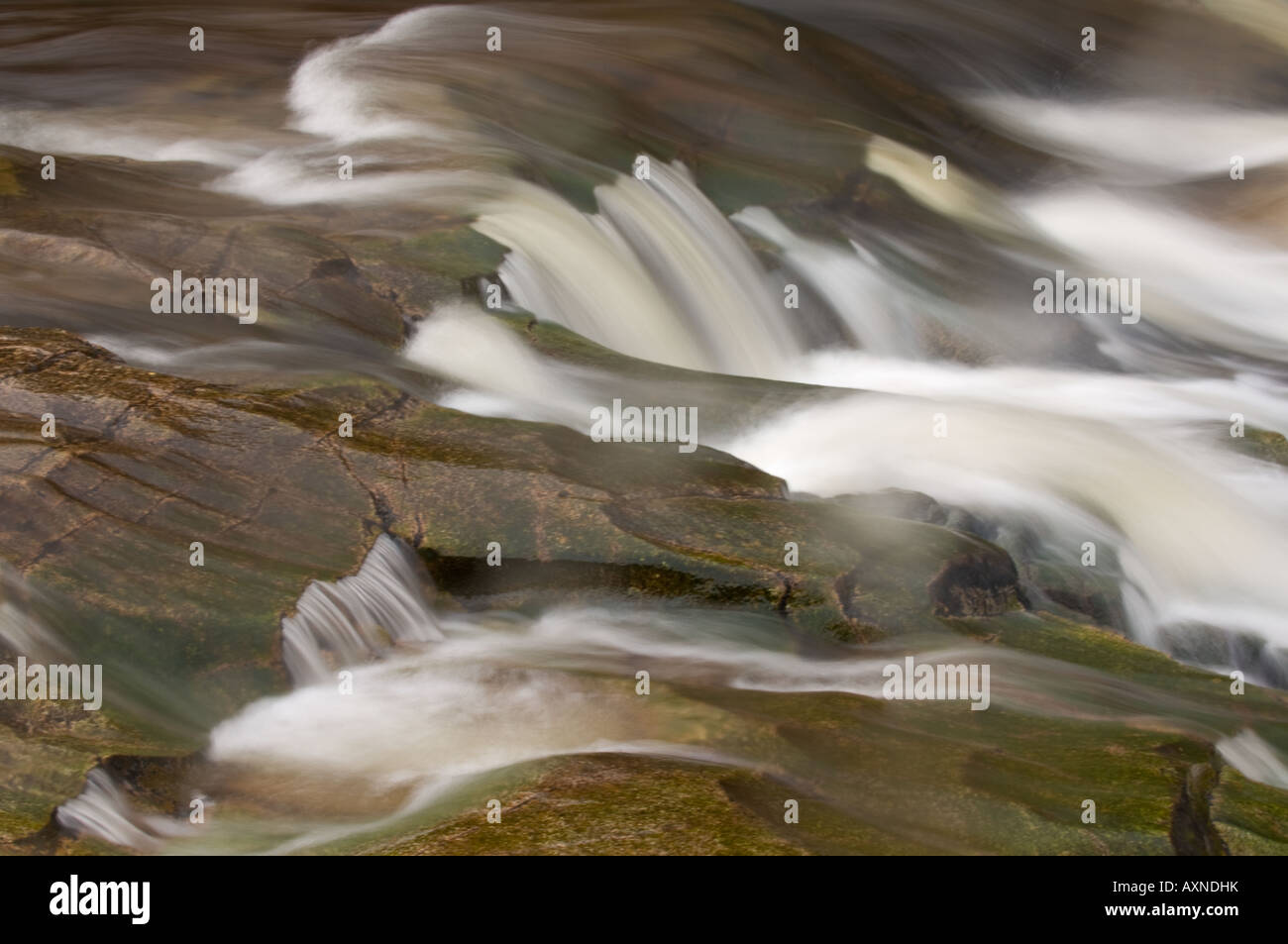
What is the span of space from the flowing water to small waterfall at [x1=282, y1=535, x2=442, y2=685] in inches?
0.7

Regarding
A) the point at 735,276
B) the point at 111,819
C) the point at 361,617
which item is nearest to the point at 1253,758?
the point at 361,617

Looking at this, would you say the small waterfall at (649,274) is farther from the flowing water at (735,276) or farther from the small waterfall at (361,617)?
the small waterfall at (361,617)

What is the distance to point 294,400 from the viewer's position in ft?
28.5

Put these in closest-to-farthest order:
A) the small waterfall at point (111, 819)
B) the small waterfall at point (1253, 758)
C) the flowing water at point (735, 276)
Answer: the small waterfall at point (111, 819) < the small waterfall at point (1253, 758) < the flowing water at point (735, 276)

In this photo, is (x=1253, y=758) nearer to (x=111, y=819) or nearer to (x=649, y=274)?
(x=111, y=819)

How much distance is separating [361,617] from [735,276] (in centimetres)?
653

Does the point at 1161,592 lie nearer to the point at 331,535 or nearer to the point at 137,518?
the point at 331,535

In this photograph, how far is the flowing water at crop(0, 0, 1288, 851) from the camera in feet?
23.6

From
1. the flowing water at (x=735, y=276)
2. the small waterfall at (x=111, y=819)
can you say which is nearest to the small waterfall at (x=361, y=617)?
the flowing water at (x=735, y=276)

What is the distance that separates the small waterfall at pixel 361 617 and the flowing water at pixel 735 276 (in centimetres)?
2

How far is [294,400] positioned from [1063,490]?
4804mm

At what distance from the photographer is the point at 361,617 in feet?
24.5

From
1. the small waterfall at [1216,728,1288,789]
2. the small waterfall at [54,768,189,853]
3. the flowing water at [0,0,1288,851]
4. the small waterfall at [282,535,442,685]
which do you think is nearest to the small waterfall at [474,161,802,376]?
the flowing water at [0,0,1288,851]

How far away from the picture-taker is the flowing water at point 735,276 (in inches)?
283
